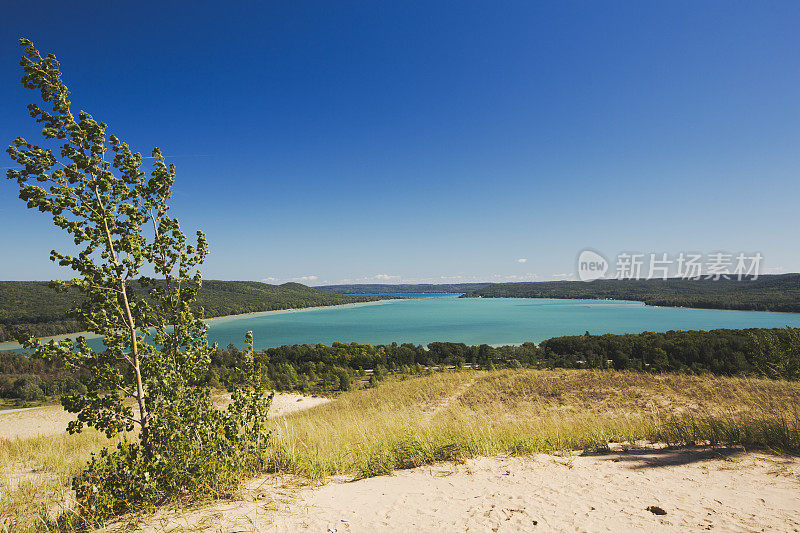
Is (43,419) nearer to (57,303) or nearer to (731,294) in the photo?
(57,303)

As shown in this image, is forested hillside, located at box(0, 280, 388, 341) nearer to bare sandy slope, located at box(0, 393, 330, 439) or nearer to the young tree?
the young tree

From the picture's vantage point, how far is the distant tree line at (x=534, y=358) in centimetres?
2802

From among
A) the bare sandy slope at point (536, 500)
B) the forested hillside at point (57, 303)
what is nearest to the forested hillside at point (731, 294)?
the bare sandy slope at point (536, 500)

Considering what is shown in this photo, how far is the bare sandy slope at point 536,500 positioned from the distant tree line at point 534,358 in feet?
61.8

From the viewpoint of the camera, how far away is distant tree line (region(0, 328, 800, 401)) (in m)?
28.0

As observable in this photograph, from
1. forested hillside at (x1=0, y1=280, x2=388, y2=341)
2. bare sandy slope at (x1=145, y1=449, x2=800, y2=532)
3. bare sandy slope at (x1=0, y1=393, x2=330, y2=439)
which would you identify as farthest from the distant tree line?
bare sandy slope at (x1=145, y1=449, x2=800, y2=532)

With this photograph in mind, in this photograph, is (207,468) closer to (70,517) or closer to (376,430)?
(70,517)

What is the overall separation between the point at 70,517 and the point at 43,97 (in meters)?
3.97

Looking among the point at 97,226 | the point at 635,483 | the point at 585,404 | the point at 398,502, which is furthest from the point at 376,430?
the point at 585,404

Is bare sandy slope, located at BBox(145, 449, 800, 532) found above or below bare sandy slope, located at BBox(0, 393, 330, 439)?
above

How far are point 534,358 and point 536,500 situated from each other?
50.9 m

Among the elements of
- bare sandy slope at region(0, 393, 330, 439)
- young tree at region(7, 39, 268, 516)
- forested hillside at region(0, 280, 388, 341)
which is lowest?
forested hillside at region(0, 280, 388, 341)

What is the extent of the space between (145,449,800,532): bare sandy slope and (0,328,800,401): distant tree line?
18822 mm

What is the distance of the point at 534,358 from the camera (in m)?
50.4
